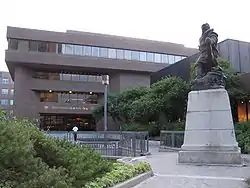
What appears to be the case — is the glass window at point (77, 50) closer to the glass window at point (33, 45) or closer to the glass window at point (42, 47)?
the glass window at point (42, 47)

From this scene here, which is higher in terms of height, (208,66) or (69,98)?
(69,98)

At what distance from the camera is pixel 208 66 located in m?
13.7

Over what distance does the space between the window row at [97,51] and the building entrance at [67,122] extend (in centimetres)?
1358

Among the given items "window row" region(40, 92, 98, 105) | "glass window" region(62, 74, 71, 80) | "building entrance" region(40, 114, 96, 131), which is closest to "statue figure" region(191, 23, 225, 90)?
"window row" region(40, 92, 98, 105)

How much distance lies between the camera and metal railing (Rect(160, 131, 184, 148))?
19875 millimetres

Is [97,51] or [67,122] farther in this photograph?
[67,122]

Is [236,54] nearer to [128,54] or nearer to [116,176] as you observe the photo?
[116,176]

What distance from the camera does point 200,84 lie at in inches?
523

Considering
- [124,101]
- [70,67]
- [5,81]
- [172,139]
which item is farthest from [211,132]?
[5,81]

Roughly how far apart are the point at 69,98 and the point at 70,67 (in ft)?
22.2

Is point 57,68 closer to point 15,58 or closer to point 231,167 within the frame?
point 15,58

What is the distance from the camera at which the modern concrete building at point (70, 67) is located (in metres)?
56.5

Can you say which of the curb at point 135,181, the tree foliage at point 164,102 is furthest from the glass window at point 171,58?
the curb at point 135,181

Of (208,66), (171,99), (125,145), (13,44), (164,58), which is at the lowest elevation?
(125,145)
